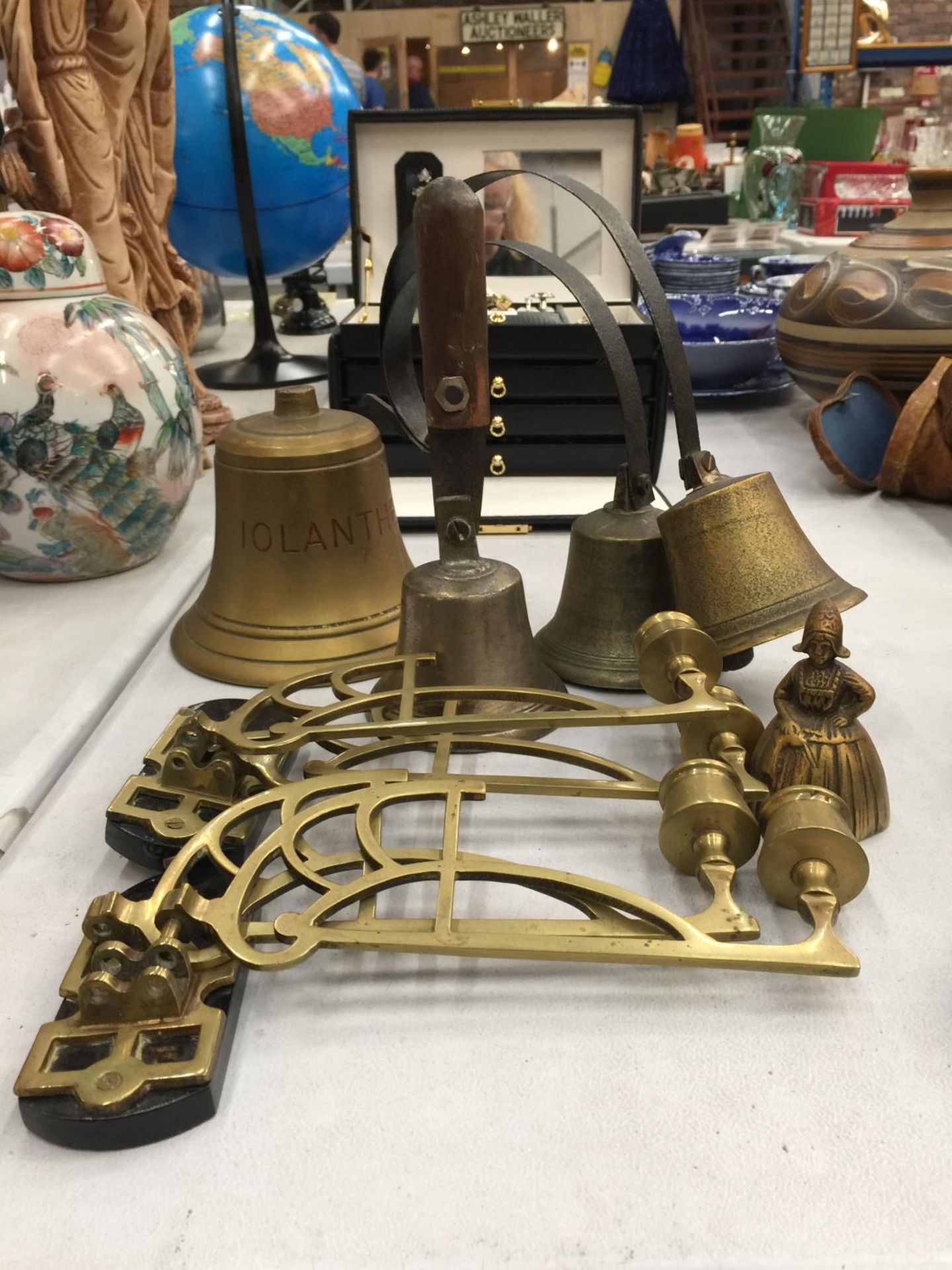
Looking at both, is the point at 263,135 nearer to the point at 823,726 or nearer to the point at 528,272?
the point at 528,272

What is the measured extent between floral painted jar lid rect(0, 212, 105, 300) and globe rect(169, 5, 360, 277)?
632 millimetres

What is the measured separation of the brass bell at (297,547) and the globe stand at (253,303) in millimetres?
868

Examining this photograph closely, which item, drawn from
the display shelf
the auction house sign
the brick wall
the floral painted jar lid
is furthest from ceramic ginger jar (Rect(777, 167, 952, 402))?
the auction house sign

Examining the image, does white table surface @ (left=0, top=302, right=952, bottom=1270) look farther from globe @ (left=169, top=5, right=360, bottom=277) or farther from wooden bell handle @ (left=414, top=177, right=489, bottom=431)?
globe @ (left=169, top=5, right=360, bottom=277)

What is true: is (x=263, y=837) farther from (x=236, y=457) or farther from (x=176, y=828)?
(x=236, y=457)

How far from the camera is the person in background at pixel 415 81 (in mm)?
3828

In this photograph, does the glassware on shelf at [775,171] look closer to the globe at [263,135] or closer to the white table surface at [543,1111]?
the globe at [263,135]

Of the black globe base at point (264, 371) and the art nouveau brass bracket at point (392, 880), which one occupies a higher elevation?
the black globe base at point (264, 371)

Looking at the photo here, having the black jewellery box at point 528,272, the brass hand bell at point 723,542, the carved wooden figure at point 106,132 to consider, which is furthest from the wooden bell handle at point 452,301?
the carved wooden figure at point 106,132

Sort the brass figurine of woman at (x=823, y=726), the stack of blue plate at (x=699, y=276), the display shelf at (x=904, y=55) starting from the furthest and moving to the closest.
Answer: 1. the display shelf at (x=904, y=55)
2. the stack of blue plate at (x=699, y=276)
3. the brass figurine of woman at (x=823, y=726)

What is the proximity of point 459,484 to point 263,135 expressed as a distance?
1103mm

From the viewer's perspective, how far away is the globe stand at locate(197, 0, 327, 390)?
5.17ft

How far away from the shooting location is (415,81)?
399 centimetres

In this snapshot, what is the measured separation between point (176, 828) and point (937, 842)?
494 mm
